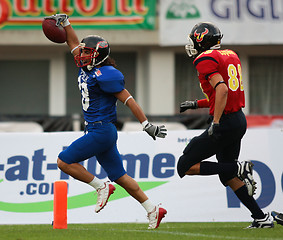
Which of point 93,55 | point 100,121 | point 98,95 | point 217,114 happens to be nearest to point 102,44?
point 93,55

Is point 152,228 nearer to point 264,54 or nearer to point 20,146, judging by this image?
point 20,146

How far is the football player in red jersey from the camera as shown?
7426mm

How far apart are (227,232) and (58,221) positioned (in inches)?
69.4

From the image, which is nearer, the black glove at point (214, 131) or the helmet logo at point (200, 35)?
the black glove at point (214, 131)

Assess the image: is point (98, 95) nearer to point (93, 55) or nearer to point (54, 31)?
point (93, 55)

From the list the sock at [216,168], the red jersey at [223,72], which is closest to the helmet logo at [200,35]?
the red jersey at [223,72]

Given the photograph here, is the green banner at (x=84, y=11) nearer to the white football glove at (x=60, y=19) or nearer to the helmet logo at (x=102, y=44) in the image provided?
the white football glove at (x=60, y=19)

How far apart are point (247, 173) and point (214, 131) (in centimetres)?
A: 60

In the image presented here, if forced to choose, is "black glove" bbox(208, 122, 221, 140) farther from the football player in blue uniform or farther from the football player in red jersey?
the football player in blue uniform

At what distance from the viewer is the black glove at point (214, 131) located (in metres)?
7.39

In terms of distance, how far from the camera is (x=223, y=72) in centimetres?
755

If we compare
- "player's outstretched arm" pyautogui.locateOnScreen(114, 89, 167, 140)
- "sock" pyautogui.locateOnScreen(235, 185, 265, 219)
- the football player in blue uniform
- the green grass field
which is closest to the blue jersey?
the football player in blue uniform

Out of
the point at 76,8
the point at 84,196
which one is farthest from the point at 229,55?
the point at 76,8

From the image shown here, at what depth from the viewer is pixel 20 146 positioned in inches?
388
